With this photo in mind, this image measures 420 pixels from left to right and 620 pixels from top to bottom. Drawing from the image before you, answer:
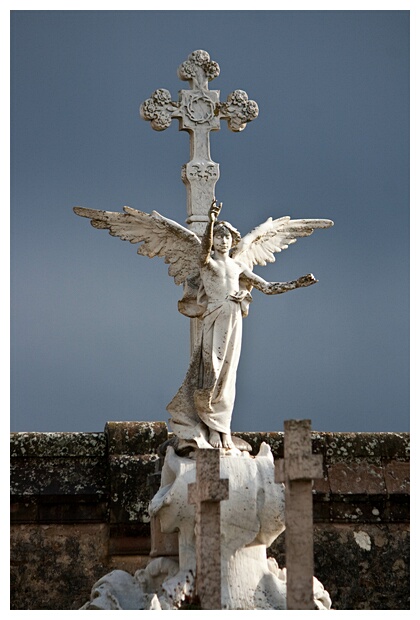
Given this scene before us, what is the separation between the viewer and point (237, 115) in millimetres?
13266

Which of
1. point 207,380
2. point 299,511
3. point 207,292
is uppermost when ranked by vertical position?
point 207,292

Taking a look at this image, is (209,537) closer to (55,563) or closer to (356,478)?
(55,563)

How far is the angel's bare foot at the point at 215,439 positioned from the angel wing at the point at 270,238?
4.50ft

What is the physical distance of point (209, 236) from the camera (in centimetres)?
1215

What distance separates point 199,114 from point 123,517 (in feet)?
11.3

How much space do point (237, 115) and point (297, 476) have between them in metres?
4.22

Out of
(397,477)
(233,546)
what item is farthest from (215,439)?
(397,477)

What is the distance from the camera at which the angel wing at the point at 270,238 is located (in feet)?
42.0

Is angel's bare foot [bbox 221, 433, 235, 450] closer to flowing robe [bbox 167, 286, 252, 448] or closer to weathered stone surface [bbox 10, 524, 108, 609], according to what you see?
flowing robe [bbox 167, 286, 252, 448]

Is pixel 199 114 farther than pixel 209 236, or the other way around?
pixel 199 114

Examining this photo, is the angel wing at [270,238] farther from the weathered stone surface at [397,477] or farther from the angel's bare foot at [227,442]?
the weathered stone surface at [397,477]

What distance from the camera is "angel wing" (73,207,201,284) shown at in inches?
502

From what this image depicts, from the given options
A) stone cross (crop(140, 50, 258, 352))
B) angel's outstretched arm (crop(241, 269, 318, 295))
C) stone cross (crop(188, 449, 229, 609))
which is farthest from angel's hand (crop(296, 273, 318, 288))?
stone cross (crop(188, 449, 229, 609))

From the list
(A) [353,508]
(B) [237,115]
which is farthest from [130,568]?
(B) [237,115]
